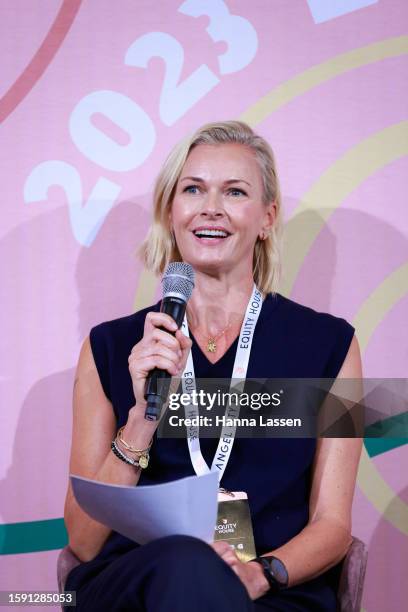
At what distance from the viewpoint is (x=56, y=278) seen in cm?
279

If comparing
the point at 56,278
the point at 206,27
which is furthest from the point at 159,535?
the point at 206,27

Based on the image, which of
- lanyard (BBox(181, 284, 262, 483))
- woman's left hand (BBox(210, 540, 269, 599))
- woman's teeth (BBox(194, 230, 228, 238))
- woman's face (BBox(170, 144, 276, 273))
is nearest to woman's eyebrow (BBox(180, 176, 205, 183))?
woman's face (BBox(170, 144, 276, 273))

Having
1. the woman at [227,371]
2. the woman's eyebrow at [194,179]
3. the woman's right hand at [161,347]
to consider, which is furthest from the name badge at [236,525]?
the woman's eyebrow at [194,179]

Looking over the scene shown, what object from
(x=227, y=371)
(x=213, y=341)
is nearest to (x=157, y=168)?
(x=213, y=341)

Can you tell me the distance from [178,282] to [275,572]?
68cm

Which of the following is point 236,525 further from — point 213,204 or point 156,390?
point 213,204

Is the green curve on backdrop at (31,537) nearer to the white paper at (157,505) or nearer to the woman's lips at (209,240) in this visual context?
the woman's lips at (209,240)

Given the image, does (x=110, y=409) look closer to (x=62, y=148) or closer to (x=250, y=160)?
(x=250, y=160)

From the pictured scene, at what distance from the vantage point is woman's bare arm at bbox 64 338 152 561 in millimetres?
1931

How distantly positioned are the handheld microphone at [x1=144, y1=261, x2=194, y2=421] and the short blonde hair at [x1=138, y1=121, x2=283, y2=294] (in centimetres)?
57

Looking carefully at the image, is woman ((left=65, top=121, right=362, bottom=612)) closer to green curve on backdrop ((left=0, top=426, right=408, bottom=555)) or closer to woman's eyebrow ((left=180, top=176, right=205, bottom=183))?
woman's eyebrow ((left=180, top=176, right=205, bottom=183))

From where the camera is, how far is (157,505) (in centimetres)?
150

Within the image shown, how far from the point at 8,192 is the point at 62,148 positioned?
0.76ft

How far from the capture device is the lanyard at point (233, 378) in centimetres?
210
